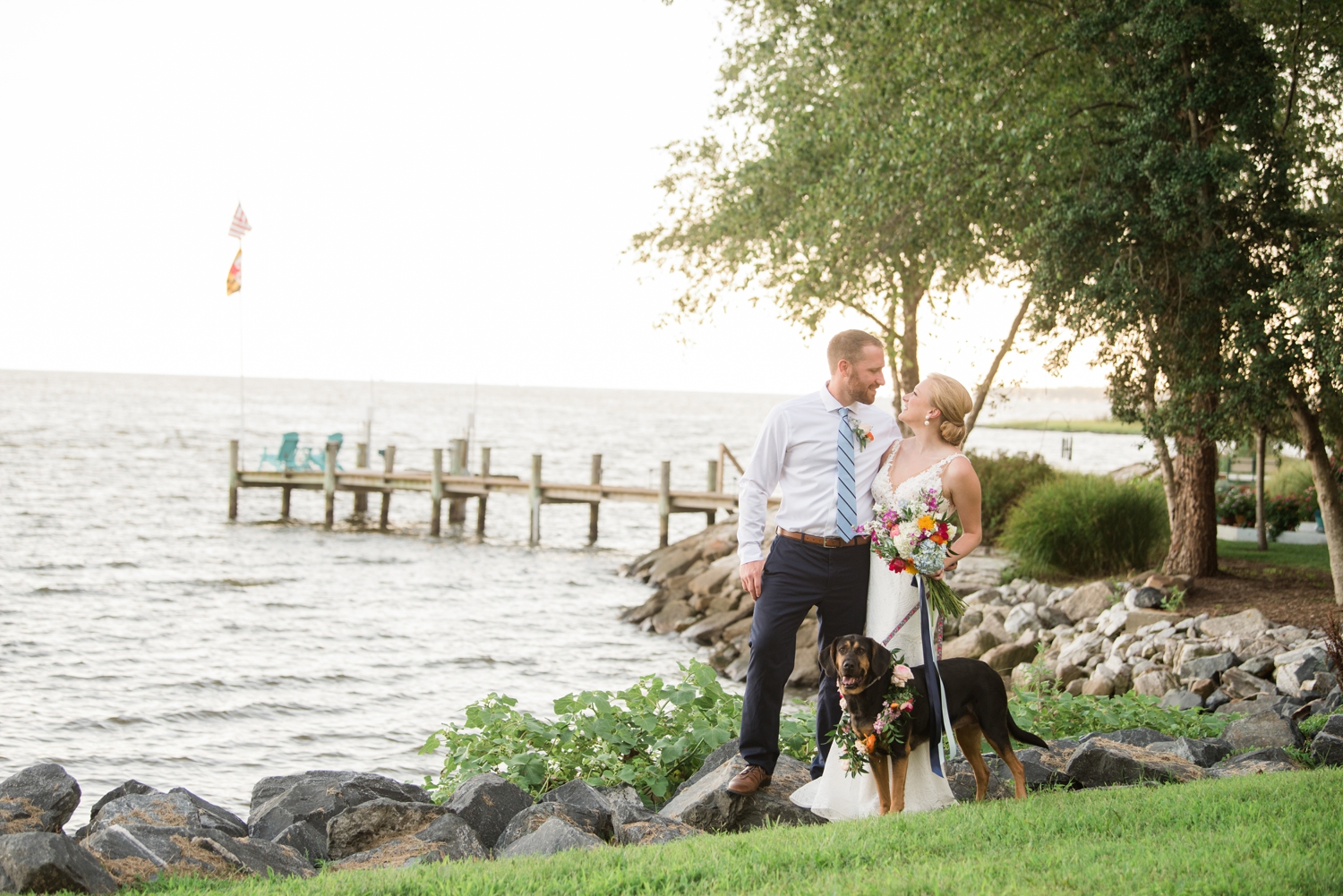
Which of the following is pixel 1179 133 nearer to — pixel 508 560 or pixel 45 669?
pixel 45 669

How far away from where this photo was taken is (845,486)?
16.1 feet

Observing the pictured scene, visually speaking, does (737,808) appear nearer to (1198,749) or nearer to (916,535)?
(916,535)

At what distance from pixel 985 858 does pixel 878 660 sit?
0.95 m

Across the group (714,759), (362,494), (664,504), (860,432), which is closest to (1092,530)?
(714,759)

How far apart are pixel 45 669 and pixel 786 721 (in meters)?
11.0

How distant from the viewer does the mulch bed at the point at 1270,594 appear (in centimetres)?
1053

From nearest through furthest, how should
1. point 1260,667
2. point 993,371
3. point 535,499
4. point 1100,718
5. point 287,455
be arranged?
point 1100,718
point 1260,667
point 993,371
point 535,499
point 287,455

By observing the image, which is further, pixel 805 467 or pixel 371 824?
pixel 371 824

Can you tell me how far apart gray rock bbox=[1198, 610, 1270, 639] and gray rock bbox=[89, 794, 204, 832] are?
888cm

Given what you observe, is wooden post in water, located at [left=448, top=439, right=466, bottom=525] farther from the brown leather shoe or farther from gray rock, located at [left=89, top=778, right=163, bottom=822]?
the brown leather shoe

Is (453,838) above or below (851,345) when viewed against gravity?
below

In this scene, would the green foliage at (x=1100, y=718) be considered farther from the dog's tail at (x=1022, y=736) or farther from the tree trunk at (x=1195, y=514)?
the tree trunk at (x=1195, y=514)

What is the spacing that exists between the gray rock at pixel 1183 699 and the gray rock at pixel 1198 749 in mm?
2654

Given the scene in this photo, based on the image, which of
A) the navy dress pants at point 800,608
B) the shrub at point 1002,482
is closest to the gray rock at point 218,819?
the navy dress pants at point 800,608
